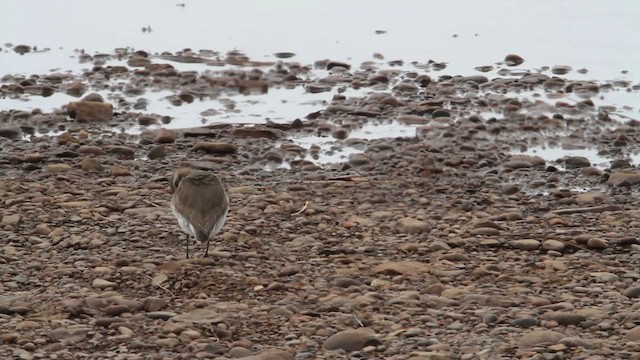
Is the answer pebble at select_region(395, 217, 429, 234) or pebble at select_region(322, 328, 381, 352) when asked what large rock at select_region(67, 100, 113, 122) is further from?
pebble at select_region(322, 328, 381, 352)

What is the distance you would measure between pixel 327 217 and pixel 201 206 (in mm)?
1933

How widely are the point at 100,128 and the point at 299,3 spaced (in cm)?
1327

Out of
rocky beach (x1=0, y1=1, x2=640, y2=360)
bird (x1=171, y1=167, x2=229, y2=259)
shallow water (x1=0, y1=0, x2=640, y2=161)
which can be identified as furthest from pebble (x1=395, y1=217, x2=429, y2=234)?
shallow water (x1=0, y1=0, x2=640, y2=161)

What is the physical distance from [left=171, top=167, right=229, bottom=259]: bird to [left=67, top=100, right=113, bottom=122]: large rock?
5705 millimetres

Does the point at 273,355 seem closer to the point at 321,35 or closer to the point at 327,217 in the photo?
the point at 327,217

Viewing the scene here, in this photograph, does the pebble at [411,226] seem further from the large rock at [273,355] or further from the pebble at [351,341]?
the large rock at [273,355]

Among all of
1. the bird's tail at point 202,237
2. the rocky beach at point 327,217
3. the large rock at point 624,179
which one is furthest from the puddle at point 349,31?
the bird's tail at point 202,237

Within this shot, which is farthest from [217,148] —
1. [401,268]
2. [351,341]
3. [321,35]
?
[321,35]

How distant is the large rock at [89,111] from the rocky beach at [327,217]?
0.03 meters

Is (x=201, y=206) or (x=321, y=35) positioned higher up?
(x=201, y=206)

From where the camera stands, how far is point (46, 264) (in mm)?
9164

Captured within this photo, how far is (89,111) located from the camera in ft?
48.6

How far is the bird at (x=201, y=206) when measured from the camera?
891cm

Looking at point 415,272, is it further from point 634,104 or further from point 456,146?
point 634,104
